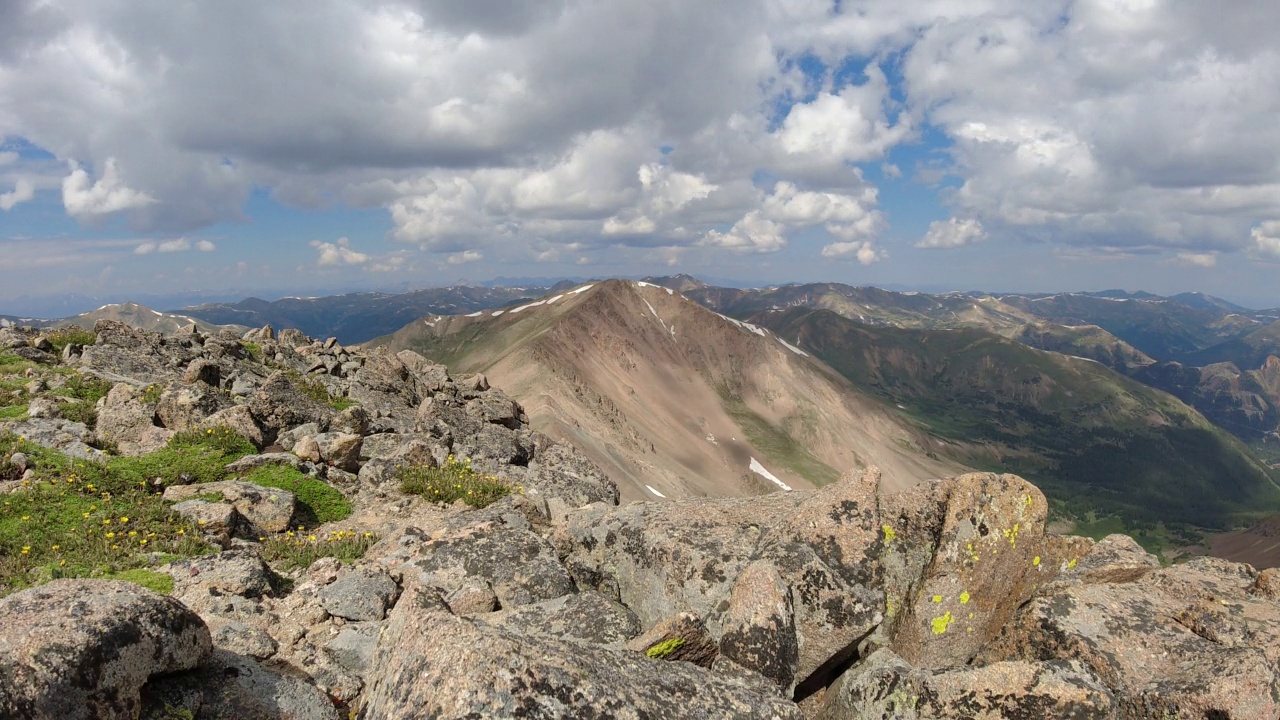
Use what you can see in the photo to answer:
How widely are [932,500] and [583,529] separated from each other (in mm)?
6847

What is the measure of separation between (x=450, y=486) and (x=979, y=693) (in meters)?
15.2

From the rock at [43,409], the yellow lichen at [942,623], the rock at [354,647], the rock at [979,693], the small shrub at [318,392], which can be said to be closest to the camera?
the rock at [979,693]

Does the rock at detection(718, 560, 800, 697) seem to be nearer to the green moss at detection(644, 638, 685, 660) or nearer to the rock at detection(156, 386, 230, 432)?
the green moss at detection(644, 638, 685, 660)

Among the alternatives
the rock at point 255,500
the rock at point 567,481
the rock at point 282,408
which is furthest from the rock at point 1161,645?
the rock at point 282,408

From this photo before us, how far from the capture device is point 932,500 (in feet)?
35.6

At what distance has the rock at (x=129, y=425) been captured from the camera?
19.0 meters

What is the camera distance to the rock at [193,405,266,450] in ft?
66.7

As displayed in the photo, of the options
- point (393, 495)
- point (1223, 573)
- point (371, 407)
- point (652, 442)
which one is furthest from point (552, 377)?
point (1223, 573)

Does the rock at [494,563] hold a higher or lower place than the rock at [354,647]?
higher

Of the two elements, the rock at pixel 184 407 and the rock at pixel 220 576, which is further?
the rock at pixel 184 407

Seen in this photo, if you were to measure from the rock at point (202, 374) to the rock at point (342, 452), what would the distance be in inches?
378

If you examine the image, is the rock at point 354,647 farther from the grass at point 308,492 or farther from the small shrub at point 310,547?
the grass at point 308,492

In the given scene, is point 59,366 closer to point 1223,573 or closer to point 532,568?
point 532,568

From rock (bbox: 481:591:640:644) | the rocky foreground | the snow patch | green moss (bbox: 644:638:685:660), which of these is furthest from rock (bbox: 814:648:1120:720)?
the snow patch
